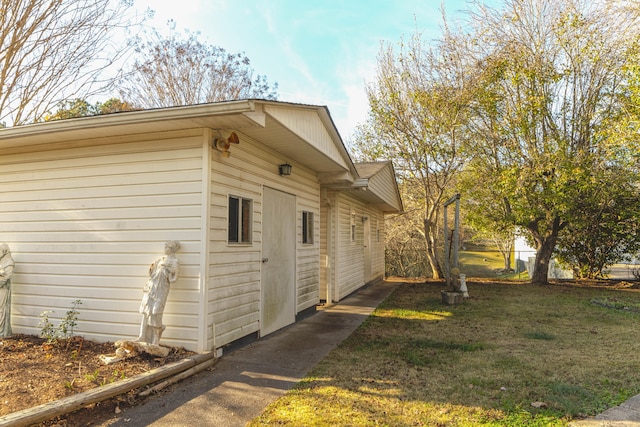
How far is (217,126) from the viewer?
414cm

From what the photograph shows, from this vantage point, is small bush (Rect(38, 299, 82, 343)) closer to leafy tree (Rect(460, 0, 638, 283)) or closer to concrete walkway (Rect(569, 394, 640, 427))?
concrete walkway (Rect(569, 394, 640, 427))

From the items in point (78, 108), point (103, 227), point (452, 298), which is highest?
point (78, 108)

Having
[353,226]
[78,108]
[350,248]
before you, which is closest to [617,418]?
[350,248]

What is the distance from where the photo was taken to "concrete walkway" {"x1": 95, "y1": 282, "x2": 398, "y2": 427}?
2903 mm

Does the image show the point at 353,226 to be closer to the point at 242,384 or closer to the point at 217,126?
the point at 217,126

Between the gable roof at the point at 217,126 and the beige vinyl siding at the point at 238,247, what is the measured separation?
283 millimetres

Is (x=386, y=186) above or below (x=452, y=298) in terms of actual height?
above

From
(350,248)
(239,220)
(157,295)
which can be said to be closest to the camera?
(157,295)

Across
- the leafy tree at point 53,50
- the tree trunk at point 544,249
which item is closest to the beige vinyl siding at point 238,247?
the leafy tree at point 53,50

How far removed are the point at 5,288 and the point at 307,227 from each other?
443 cm

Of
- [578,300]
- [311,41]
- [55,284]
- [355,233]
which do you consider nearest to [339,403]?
[55,284]

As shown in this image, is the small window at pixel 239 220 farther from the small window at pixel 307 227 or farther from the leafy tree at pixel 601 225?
the leafy tree at pixel 601 225

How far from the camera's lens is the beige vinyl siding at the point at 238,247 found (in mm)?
4262

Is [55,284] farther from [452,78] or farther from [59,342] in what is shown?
[452,78]
